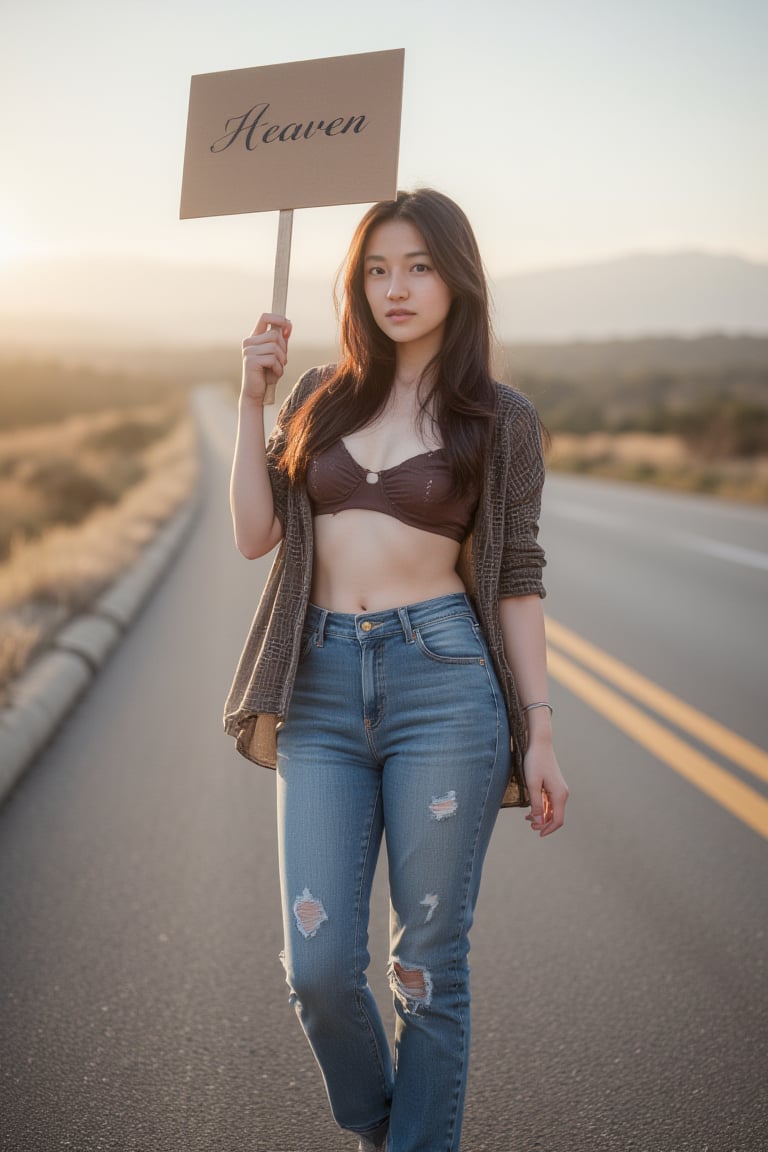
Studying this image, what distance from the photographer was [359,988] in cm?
198

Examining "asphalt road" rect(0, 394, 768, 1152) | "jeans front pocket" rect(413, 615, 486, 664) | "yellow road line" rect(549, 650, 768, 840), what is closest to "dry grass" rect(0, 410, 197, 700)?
"asphalt road" rect(0, 394, 768, 1152)

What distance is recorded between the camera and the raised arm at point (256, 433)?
2.17 metres

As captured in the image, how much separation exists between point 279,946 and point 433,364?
193 cm

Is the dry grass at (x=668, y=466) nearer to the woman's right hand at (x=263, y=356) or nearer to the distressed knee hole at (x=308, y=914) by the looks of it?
the woman's right hand at (x=263, y=356)

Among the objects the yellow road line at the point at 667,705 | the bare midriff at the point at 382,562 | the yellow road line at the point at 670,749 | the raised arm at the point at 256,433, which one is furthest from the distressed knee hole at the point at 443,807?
the yellow road line at the point at 667,705

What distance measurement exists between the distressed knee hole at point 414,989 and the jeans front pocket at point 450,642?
60cm

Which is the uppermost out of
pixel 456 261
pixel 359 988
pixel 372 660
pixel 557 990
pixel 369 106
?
pixel 369 106

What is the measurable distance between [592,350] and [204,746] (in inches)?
5404

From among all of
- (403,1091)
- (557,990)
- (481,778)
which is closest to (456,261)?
(481,778)

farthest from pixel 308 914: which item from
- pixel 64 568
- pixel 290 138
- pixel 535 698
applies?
pixel 64 568

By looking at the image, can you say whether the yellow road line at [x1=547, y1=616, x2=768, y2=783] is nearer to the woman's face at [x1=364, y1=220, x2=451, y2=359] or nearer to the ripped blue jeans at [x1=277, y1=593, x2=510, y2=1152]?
the ripped blue jeans at [x1=277, y1=593, x2=510, y2=1152]

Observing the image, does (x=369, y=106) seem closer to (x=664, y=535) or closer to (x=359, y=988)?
(x=359, y=988)

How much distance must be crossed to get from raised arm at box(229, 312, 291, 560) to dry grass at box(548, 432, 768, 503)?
55.9ft

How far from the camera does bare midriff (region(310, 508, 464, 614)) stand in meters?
2.13
